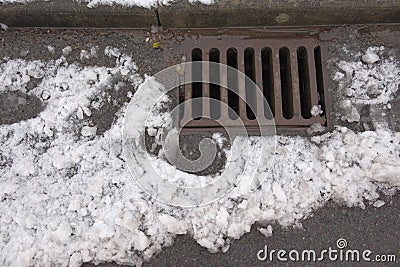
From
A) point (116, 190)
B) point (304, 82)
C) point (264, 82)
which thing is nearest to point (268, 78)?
point (264, 82)

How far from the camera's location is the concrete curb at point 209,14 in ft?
5.88

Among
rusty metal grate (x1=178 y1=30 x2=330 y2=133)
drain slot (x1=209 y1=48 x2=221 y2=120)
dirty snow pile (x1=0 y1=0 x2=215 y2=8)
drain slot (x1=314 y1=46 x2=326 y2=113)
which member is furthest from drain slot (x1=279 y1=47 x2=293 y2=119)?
dirty snow pile (x1=0 y1=0 x2=215 y2=8)

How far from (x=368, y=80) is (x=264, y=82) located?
1.27 feet

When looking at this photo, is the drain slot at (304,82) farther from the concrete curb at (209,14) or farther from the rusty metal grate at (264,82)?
the concrete curb at (209,14)

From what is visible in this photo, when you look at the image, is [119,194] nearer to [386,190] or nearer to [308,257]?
[308,257]

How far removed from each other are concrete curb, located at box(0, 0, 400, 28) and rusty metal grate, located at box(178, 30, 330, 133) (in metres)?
0.07

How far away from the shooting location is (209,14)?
180 cm

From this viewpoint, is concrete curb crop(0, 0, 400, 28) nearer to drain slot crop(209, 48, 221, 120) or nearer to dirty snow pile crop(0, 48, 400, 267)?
drain slot crop(209, 48, 221, 120)

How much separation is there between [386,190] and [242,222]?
1.68 feet

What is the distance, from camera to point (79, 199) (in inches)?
64.2

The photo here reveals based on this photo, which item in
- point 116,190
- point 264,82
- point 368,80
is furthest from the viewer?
point 264,82

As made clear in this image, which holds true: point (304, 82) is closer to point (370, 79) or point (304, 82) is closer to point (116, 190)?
point (370, 79)

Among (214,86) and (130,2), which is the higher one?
(130,2)

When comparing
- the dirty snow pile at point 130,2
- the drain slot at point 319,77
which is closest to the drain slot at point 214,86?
the dirty snow pile at point 130,2
